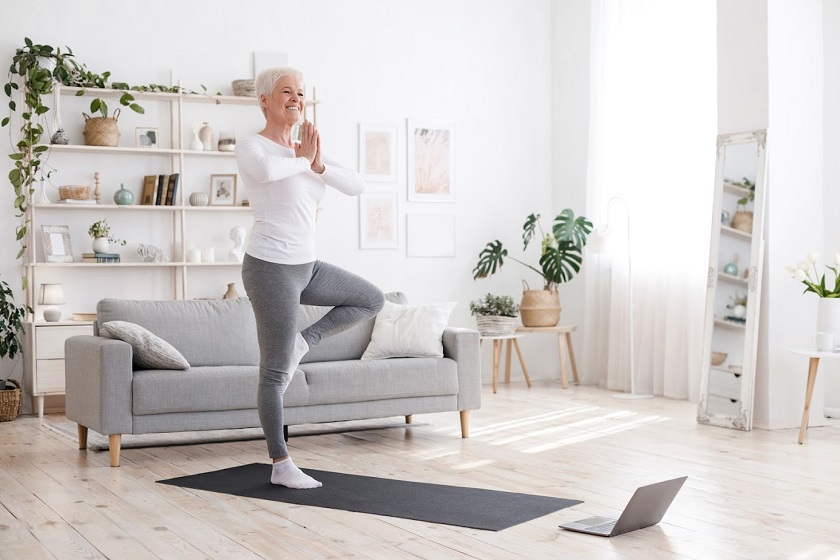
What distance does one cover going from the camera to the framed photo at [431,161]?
7.87 meters

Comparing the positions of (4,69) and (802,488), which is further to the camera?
(4,69)

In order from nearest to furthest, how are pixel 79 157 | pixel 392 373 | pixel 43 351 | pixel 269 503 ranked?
pixel 269 503
pixel 392 373
pixel 43 351
pixel 79 157

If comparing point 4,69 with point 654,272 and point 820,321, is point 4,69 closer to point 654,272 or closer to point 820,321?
point 654,272

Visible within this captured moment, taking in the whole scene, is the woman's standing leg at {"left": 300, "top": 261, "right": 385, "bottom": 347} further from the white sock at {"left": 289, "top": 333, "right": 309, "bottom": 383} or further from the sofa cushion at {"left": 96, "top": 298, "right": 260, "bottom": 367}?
the sofa cushion at {"left": 96, "top": 298, "right": 260, "bottom": 367}

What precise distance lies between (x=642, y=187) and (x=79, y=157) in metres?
3.87

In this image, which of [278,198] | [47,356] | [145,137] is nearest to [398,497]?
[278,198]

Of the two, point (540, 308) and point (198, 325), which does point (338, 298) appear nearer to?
point (198, 325)

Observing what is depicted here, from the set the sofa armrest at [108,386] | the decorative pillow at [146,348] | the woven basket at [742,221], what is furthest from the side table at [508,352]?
the sofa armrest at [108,386]

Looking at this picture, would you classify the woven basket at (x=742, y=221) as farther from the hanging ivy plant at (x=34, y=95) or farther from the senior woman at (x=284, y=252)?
the hanging ivy plant at (x=34, y=95)

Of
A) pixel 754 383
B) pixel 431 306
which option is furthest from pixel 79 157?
pixel 754 383

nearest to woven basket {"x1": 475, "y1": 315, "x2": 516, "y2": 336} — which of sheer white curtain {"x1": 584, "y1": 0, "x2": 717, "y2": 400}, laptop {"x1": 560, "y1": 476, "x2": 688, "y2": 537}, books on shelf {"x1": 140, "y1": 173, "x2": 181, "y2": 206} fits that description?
sheer white curtain {"x1": 584, "y1": 0, "x2": 717, "y2": 400}

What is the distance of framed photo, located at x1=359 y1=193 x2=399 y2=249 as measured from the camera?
7.68 m

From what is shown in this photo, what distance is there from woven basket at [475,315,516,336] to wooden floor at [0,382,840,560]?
4.43 ft

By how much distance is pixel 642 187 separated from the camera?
7312 millimetres
